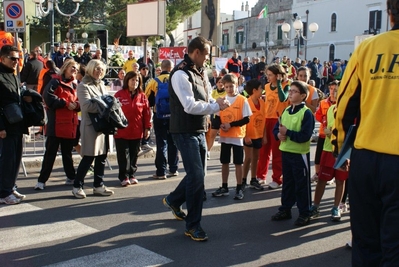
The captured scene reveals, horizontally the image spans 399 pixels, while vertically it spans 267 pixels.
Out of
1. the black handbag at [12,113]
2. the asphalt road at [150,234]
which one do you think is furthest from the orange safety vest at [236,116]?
the black handbag at [12,113]

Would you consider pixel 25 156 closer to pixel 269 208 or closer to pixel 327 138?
pixel 269 208

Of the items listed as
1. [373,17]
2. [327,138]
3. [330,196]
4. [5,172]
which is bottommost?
[330,196]

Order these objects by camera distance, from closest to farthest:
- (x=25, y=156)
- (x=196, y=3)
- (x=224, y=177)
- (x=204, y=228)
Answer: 1. (x=204, y=228)
2. (x=224, y=177)
3. (x=25, y=156)
4. (x=196, y=3)

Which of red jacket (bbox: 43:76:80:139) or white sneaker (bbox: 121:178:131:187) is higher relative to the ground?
red jacket (bbox: 43:76:80:139)

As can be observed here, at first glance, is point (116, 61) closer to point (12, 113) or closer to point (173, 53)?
point (173, 53)

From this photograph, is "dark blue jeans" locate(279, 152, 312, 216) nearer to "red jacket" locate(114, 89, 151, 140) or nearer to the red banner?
"red jacket" locate(114, 89, 151, 140)

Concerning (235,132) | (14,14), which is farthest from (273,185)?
(14,14)

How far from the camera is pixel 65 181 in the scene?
8266 mm

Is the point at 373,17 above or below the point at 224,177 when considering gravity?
above

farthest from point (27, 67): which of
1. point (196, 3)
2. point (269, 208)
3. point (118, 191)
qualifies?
point (196, 3)

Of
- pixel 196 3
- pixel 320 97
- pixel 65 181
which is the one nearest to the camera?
pixel 65 181

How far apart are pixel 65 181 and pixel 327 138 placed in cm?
439

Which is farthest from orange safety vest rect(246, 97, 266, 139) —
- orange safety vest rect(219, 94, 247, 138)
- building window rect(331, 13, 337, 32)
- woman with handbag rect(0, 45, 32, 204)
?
building window rect(331, 13, 337, 32)

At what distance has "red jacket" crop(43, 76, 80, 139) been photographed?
7.41 m
